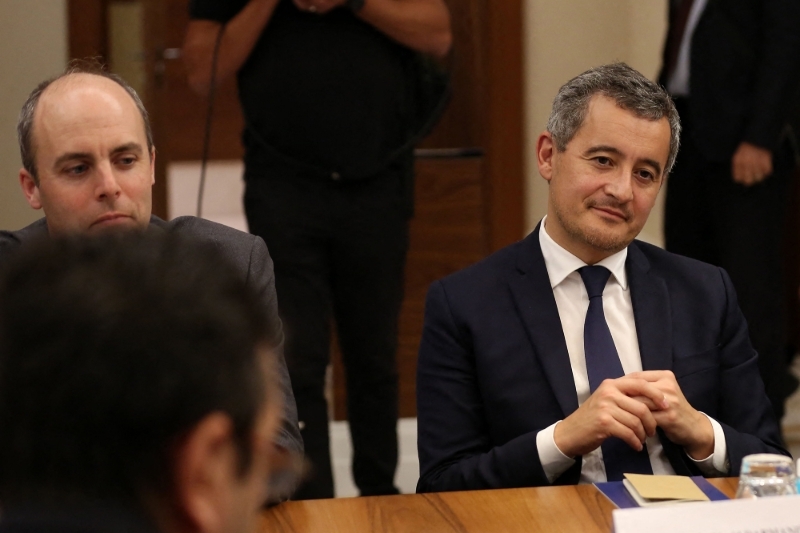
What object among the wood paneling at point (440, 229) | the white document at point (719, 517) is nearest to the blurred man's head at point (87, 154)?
the white document at point (719, 517)

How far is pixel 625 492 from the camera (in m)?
1.49

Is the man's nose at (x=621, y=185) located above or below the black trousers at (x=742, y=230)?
above

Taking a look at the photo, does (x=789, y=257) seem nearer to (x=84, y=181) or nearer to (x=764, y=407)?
(x=764, y=407)

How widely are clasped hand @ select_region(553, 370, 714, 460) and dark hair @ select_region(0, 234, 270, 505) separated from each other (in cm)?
109

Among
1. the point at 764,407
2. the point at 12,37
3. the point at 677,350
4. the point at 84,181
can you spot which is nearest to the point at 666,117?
the point at 677,350

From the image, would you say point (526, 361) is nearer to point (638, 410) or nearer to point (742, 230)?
point (638, 410)

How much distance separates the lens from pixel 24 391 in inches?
24.6

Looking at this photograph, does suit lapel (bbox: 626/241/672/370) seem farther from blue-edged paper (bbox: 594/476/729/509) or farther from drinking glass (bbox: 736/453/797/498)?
drinking glass (bbox: 736/453/797/498)

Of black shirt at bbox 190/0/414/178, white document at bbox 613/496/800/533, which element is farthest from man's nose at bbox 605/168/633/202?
black shirt at bbox 190/0/414/178

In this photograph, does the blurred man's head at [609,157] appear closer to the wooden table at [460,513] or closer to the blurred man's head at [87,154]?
the wooden table at [460,513]

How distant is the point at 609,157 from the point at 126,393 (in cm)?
146

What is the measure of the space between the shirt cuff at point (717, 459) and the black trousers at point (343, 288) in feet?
3.80

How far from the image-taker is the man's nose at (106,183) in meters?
1.84

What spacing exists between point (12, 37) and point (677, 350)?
298 cm
